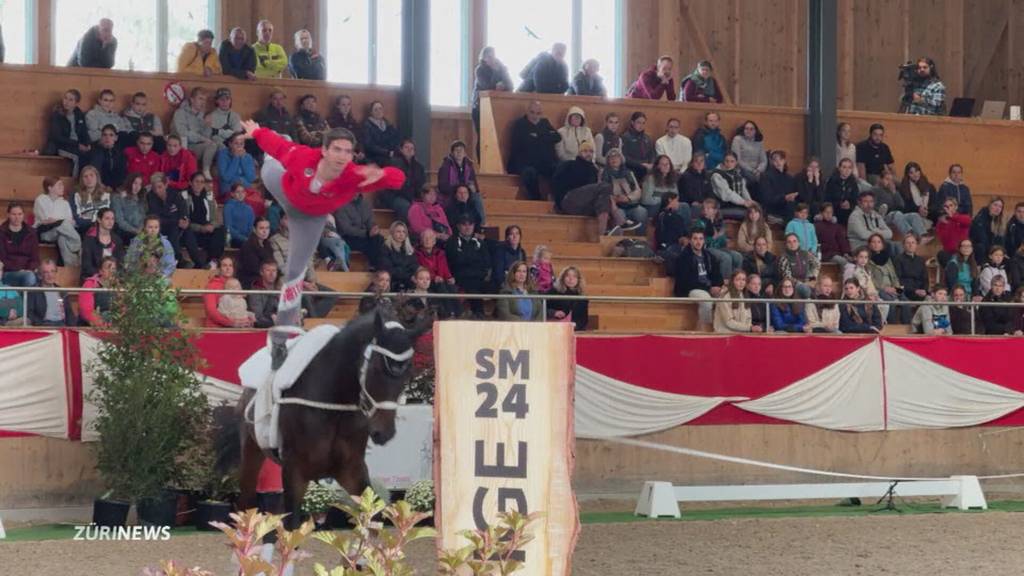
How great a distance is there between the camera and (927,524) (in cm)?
1244

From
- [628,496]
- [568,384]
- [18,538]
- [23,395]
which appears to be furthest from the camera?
[628,496]

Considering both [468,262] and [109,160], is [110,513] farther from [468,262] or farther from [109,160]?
[468,262]

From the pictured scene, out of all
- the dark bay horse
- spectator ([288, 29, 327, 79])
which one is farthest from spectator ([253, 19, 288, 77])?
the dark bay horse

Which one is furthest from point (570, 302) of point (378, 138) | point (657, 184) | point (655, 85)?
point (655, 85)

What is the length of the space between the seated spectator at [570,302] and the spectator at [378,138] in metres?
3.13

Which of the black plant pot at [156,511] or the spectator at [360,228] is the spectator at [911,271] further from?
the black plant pot at [156,511]

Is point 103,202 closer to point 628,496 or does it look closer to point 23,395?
point 23,395

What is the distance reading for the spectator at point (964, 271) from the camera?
1759 centimetres

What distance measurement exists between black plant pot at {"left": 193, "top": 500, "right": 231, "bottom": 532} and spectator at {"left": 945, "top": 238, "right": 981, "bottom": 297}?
31.2ft

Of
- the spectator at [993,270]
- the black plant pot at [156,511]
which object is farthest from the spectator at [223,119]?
the spectator at [993,270]

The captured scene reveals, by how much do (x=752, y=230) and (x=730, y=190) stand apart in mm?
1289

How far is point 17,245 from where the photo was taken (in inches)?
532

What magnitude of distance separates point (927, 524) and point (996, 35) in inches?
621

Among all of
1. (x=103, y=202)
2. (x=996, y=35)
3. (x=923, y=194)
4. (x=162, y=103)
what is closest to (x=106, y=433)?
(x=103, y=202)
